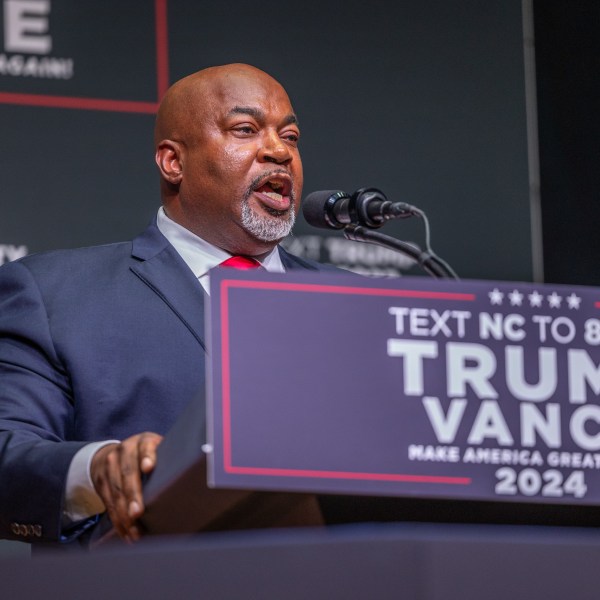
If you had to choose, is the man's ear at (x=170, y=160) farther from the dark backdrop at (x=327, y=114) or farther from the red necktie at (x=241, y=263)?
the dark backdrop at (x=327, y=114)

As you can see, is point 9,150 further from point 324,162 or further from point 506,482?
point 506,482

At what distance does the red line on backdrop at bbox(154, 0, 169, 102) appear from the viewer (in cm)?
328

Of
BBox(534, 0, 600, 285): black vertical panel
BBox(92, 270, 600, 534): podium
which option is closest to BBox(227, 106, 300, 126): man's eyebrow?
BBox(534, 0, 600, 285): black vertical panel

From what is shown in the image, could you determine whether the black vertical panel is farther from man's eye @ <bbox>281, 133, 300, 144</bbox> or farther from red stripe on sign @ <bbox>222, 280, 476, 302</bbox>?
red stripe on sign @ <bbox>222, 280, 476, 302</bbox>

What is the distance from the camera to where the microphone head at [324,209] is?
2.20 meters

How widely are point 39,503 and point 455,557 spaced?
3.04 feet

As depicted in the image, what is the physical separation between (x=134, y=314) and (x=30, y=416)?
294 millimetres

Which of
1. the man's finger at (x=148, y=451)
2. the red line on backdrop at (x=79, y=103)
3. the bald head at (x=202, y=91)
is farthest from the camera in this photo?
the red line on backdrop at (x=79, y=103)

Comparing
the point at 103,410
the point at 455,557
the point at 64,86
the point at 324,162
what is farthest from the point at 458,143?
the point at 455,557

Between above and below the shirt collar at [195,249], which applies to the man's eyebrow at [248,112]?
above

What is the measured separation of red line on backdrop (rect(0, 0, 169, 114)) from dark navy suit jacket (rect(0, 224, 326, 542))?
82 cm

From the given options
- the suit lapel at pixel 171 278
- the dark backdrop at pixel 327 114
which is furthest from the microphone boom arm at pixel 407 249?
the dark backdrop at pixel 327 114

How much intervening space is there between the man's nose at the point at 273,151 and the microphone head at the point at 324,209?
→ 423mm

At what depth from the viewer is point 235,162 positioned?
265 cm
